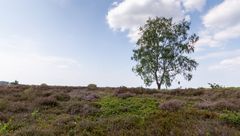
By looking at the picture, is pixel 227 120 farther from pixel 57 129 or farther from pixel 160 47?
pixel 160 47

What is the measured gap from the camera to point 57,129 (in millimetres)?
10094

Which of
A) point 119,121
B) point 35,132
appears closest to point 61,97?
point 119,121

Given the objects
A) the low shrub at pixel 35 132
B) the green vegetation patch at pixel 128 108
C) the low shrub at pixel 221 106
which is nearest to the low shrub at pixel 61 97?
the green vegetation patch at pixel 128 108

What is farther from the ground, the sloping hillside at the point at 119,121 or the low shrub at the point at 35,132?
the sloping hillside at the point at 119,121

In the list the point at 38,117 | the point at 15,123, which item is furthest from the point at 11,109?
the point at 15,123

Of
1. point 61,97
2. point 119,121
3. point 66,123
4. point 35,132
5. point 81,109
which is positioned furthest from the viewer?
point 61,97

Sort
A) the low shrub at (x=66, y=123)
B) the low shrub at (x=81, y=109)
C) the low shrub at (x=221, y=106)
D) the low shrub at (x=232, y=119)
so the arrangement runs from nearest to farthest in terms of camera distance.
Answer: the low shrub at (x=232, y=119) < the low shrub at (x=66, y=123) < the low shrub at (x=81, y=109) < the low shrub at (x=221, y=106)

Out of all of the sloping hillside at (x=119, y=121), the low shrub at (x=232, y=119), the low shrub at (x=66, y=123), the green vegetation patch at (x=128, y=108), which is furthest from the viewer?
the green vegetation patch at (x=128, y=108)

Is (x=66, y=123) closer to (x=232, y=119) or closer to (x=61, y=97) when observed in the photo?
(x=232, y=119)

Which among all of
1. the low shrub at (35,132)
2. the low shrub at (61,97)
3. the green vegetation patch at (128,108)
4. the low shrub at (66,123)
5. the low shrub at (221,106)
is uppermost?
the low shrub at (61,97)

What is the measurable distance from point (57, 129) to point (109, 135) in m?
2.12

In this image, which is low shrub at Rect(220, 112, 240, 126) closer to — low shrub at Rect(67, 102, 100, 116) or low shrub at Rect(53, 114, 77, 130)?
low shrub at Rect(53, 114, 77, 130)

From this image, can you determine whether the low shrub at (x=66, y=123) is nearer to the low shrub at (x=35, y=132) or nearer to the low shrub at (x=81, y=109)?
the low shrub at (x=35, y=132)

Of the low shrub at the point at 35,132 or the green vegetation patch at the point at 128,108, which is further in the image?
the green vegetation patch at the point at 128,108
